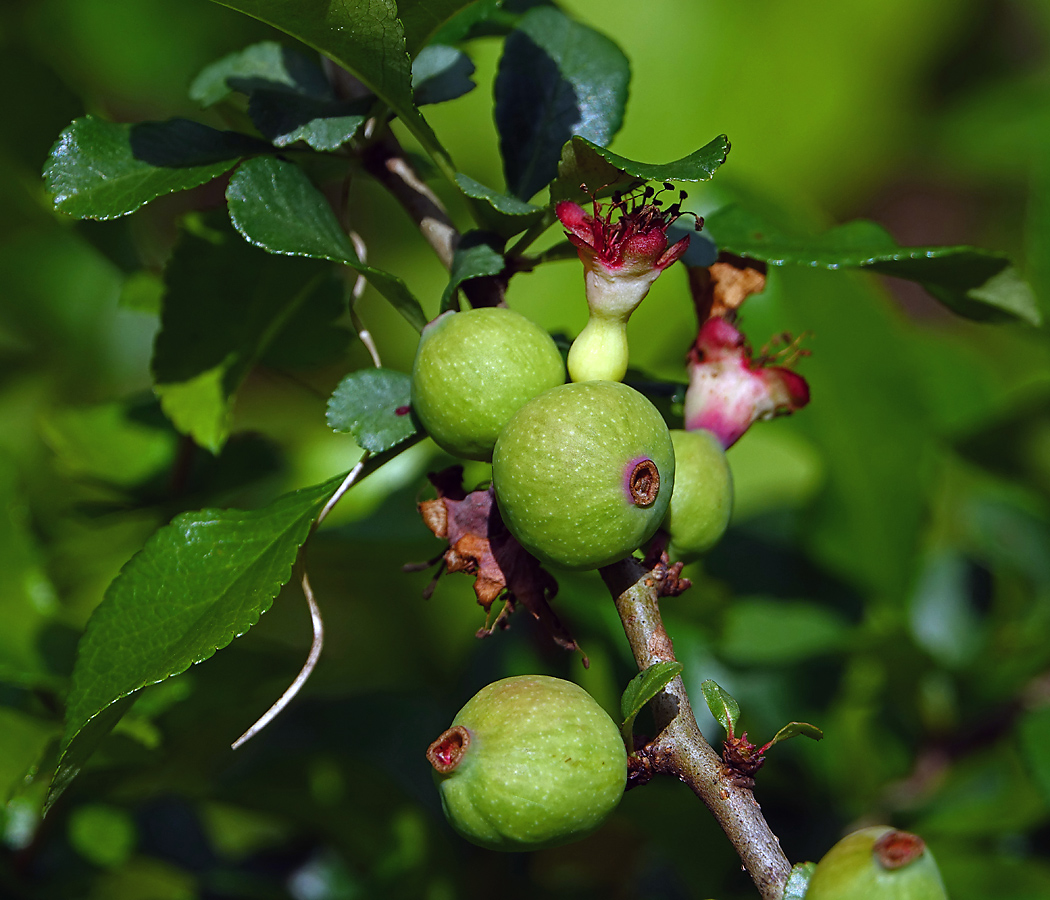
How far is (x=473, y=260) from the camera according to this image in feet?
2.86

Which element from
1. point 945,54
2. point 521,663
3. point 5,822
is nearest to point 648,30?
point 945,54

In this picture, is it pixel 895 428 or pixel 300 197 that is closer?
pixel 300 197

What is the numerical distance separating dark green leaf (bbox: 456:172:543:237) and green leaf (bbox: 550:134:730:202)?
0.03 meters

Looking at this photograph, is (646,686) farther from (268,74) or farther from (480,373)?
(268,74)

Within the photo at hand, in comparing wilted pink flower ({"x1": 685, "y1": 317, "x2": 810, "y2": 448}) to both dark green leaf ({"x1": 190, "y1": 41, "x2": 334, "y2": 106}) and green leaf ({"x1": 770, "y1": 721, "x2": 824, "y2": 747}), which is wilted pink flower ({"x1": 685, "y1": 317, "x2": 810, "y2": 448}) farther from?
dark green leaf ({"x1": 190, "y1": 41, "x2": 334, "y2": 106})

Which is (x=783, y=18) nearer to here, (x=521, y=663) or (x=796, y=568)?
(x=796, y=568)

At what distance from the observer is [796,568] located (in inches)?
66.0

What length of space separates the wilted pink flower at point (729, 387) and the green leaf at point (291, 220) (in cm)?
25

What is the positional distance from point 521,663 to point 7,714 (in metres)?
0.67

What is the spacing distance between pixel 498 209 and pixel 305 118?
0.22 metres

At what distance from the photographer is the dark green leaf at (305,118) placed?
0.88 m

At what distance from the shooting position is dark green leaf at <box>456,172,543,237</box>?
839 millimetres

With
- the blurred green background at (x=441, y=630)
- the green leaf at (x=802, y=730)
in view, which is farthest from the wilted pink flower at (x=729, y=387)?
the blurred green background at (x=441, y=630)

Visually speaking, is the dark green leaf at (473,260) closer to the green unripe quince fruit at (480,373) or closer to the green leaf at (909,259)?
the green unripe quince fruit at (480,373)
